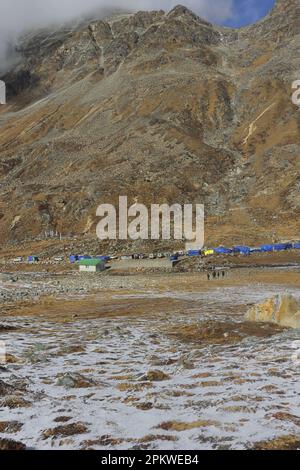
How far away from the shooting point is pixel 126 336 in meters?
16.4

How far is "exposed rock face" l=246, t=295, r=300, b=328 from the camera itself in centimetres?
1681

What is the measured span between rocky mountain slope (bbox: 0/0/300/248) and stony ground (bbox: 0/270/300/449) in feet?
171

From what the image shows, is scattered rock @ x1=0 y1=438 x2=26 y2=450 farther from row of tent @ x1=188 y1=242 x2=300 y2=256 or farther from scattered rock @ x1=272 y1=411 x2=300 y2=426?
row of tent @ x1=188 y1=242 x2=300 y2=256

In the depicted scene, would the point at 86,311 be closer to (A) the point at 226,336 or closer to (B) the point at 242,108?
(A) the point at 226,336

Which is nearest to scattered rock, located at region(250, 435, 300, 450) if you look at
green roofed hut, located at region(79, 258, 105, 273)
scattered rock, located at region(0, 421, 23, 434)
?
scattered rock, located at region(0, 421, 23, 434)

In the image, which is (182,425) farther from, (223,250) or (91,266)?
(223,250)

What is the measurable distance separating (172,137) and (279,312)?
309 feet

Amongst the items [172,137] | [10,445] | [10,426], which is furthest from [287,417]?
[172,137]

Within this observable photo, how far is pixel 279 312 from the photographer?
1728cm

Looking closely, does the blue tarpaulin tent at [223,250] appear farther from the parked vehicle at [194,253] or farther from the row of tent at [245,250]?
the parked vehicle at [194,253]

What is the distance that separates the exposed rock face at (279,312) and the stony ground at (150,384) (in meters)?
0.61

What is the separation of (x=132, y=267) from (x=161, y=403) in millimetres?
49176

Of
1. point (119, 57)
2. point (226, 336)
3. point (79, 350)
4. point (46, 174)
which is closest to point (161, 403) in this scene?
point (79, 350)

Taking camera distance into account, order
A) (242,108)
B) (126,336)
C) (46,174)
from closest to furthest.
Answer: (126,336) < (46,174) < (242,108)
